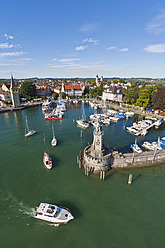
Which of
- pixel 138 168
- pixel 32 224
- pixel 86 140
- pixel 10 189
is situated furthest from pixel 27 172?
pixel 138 168

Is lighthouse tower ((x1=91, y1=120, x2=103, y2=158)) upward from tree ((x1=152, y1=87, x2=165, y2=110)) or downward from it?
downward

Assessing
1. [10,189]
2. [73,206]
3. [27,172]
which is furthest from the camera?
[27,172]

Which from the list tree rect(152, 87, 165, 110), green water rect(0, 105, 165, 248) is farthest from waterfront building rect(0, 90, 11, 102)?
tree rect(152, 87, 165, 110)

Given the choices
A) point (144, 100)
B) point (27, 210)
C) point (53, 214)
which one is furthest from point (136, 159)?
point (144, 100)

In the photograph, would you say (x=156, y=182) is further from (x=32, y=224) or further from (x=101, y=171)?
(x=32, y=224)

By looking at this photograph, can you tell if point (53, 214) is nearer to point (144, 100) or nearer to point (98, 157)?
point (98, 157)

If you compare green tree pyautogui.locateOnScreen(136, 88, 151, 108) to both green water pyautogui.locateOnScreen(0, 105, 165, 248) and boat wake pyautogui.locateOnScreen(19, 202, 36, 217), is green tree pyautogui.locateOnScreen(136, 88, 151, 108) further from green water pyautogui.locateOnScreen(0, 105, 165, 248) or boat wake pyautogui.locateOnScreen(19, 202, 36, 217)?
boat wake pyautogui.locateOnScreen(19, 202, 36, 217)
